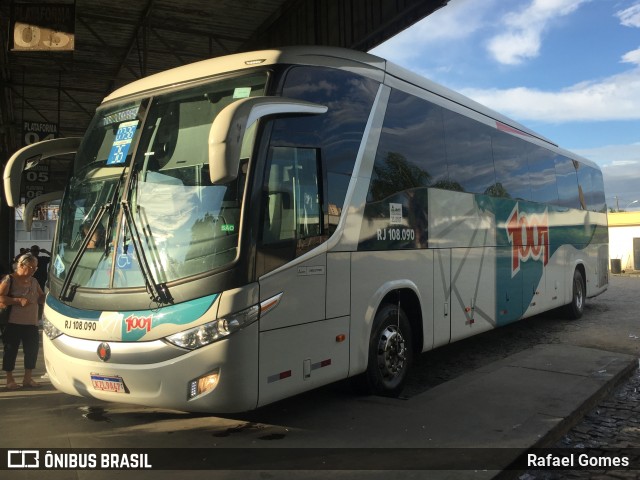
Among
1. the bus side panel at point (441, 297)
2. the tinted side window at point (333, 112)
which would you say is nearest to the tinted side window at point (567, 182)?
the bus side panel at point (441, 297)

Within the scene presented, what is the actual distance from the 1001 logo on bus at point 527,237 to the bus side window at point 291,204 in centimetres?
513

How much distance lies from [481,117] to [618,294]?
45.1 ft

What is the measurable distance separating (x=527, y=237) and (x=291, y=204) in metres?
6.40

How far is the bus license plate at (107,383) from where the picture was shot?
4.45 m

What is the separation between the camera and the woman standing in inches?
262

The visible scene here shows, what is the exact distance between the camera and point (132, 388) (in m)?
4.40

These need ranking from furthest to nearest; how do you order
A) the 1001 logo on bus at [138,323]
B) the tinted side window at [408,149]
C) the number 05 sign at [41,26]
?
the number 05 sign at [41,26]
the tinted side window at [408,149]
the 1001 logo on bus at [138,323]

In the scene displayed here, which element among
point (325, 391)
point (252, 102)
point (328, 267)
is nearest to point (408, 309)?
point (325, 391)

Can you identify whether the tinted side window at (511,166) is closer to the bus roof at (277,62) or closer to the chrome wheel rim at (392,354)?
the bus roof at (277,62)

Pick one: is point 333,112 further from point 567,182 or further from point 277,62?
point 567,182

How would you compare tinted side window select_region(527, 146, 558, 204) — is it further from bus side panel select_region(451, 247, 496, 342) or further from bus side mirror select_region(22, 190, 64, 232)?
bus side mirror select_region(22, 190, 64, 232)

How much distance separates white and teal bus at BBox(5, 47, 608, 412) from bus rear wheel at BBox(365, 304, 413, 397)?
0.02m

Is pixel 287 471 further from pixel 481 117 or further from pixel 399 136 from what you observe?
pixel 481 117

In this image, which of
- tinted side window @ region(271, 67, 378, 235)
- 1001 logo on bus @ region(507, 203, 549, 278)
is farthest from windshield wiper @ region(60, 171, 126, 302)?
1001 logo on bus @ region(507, 203, 549, 278)
